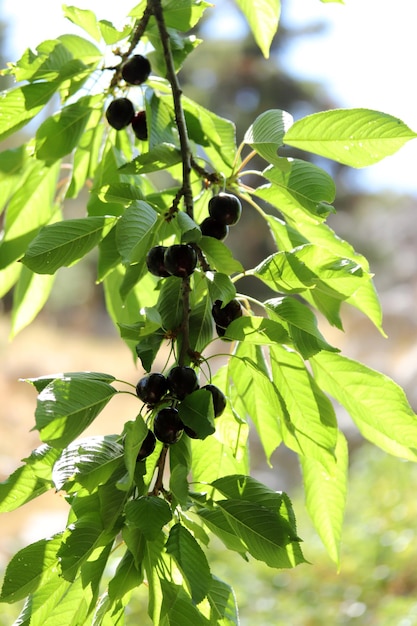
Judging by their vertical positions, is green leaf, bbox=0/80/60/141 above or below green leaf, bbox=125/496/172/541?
above

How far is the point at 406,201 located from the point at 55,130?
7501 mm

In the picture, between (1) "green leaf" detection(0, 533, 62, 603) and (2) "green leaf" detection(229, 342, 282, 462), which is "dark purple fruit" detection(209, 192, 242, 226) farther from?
(1) "green leaf" detection(0, 533, 62, 603)

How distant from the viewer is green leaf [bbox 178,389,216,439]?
0.33 m

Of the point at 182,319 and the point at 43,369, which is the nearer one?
the point at 182,319

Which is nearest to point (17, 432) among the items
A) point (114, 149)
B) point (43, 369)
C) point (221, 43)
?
point (43, 369)

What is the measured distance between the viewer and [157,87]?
52cm

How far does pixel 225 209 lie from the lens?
16.6 inches

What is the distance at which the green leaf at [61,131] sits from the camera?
0.49 meters

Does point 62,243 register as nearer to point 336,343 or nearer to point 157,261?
point 157,261

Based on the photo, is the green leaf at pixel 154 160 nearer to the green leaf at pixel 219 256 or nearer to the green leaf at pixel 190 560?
the green leaf at pixel 219 256

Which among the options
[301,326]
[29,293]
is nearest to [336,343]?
[29,293]

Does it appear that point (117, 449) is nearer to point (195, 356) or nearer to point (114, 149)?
point (195, 356)

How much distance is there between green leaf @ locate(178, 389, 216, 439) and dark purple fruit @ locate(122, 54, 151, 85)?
0.25 metres

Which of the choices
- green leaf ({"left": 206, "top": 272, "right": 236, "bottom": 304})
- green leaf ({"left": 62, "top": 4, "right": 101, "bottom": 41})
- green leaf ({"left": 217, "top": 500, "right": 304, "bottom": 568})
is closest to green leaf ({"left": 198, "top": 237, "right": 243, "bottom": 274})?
green leaf ({"left": 206, "top": 272, "right": 236, "bottom": 304})
